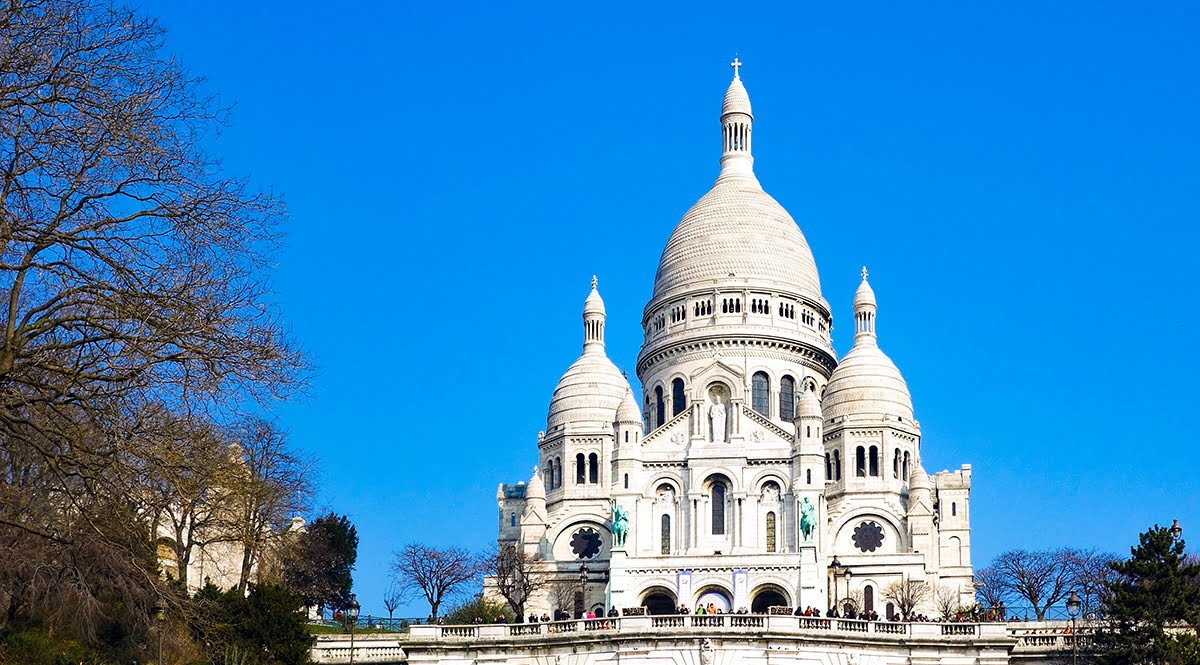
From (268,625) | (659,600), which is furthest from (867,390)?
(268,625)

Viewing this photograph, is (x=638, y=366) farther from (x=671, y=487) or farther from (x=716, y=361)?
(x=671, y=487)

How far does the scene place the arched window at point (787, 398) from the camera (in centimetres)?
11275

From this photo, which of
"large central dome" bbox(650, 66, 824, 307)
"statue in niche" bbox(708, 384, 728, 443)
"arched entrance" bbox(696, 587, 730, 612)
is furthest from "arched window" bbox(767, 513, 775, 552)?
"large central dome" bbox(650, 66, 824, 307)

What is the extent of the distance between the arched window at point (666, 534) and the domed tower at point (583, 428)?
990 centimetres

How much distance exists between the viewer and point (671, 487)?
99.9 meters

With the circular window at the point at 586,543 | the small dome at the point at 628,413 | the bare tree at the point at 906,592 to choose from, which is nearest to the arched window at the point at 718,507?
the small dome at the point at 628,413

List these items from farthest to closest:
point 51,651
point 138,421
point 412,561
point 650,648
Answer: point 412,561, point 650,648, point 51,651, point 138,421

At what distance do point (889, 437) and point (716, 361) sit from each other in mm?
12520

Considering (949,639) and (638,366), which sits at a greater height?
(638,366)

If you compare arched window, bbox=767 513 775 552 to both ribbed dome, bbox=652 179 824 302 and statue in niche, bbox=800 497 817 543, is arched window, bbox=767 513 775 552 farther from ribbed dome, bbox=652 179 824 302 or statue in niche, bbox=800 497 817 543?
ribbed dome, bbox=652 179 824 302

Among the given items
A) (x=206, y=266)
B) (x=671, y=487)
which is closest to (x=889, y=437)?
(x=671, y=487)

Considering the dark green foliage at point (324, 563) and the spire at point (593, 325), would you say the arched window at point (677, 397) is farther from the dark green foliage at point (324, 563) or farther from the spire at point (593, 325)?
the dark green foliage at point (324, 563)

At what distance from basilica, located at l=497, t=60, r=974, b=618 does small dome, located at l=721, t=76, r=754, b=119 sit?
674 centimetres

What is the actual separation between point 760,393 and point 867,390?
7.70 meters
